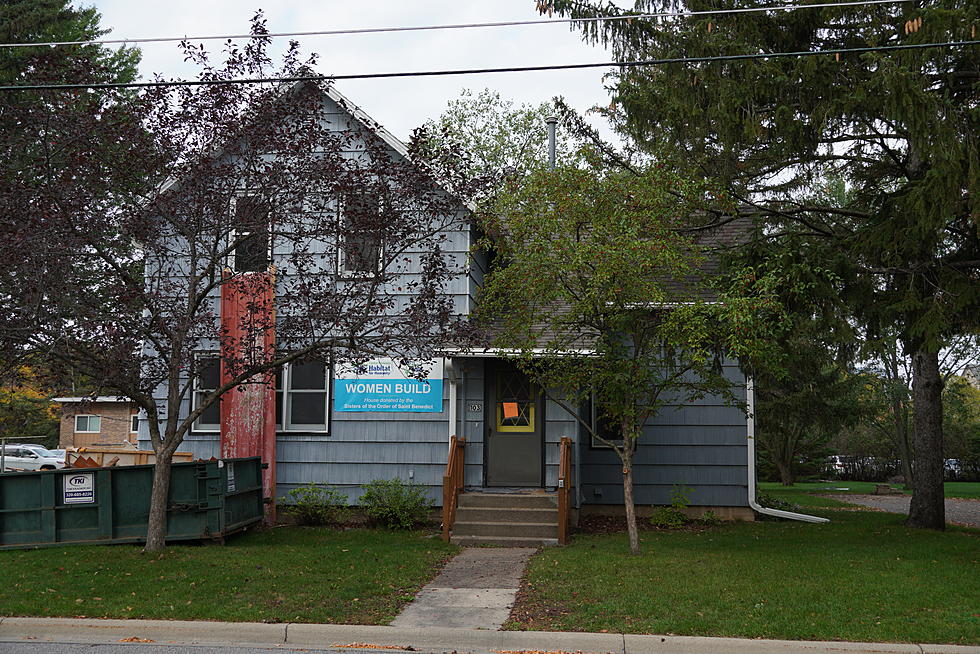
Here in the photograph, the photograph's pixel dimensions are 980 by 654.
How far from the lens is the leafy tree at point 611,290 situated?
35.7 ft

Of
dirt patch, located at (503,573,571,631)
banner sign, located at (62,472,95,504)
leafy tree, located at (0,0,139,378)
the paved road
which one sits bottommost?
the paved road

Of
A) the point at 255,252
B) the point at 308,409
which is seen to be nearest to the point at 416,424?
the point at 308,409

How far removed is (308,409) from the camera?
49.0 feet

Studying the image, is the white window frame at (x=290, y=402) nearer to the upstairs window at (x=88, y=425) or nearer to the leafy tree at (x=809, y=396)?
the leafy tree at (x=809, y=396)

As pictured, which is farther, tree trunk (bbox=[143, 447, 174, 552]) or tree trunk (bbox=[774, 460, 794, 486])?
tree trunk (bbox=[774, 460, 794, 486])

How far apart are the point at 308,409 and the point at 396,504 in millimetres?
2350

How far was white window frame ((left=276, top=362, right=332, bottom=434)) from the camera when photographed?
579 inches

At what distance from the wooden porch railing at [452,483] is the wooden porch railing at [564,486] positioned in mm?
1607

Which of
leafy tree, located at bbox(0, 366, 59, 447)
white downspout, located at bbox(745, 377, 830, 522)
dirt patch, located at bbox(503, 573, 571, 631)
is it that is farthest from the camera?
leafy tree, located at bbox(0, 366, 59, 447)

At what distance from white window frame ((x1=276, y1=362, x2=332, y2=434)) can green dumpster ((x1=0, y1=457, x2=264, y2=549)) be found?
8.94 ft

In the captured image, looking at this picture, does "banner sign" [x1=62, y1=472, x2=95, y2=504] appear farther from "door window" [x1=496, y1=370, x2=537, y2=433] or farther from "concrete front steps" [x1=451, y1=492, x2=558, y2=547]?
"door window" [x1=496, y1=370, x2=537, y2=433]

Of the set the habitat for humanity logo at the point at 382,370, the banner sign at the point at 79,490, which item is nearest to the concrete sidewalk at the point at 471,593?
the habitat for humanity logo at the point at 382,370

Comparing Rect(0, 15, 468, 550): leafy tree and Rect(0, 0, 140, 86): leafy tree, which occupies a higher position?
Rect(0, 0, 140, 86): leafy tree

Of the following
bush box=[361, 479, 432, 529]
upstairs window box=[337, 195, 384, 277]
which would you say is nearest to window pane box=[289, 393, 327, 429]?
bush box=[361, 479, 432, 529]
